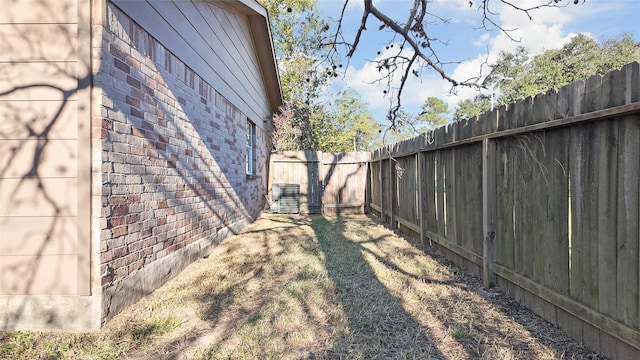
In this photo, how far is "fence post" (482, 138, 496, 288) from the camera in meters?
3.25

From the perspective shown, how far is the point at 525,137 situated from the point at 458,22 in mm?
1999

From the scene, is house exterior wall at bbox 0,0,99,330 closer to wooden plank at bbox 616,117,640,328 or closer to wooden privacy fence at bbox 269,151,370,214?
wooden plank at bbox 616,117,640,328

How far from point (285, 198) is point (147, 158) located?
20.8ft

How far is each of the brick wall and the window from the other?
8.82ft

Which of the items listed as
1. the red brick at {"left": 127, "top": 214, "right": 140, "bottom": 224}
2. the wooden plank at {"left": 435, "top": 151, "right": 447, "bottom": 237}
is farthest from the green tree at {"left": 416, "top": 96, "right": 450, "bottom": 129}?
the red brick at {"left": 127, "top": 214, "right": 140, "bottom": 224}

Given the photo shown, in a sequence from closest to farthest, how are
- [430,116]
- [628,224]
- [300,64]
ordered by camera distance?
[628,224], [300,64], [430,116]

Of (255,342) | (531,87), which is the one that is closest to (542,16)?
(255,342)

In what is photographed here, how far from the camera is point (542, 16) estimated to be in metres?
3.31

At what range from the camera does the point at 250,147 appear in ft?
27.1

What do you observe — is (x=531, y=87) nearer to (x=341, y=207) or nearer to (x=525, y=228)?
(x=341, y=207)

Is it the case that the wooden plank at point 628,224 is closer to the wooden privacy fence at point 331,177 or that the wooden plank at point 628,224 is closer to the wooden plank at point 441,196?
the wooden plank at point 441,196

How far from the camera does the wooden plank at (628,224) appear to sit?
69.4 inches

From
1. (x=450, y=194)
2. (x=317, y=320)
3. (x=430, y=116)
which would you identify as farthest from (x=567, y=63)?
(x=317, y=320)

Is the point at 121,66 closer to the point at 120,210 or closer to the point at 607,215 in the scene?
the point at 120,210
